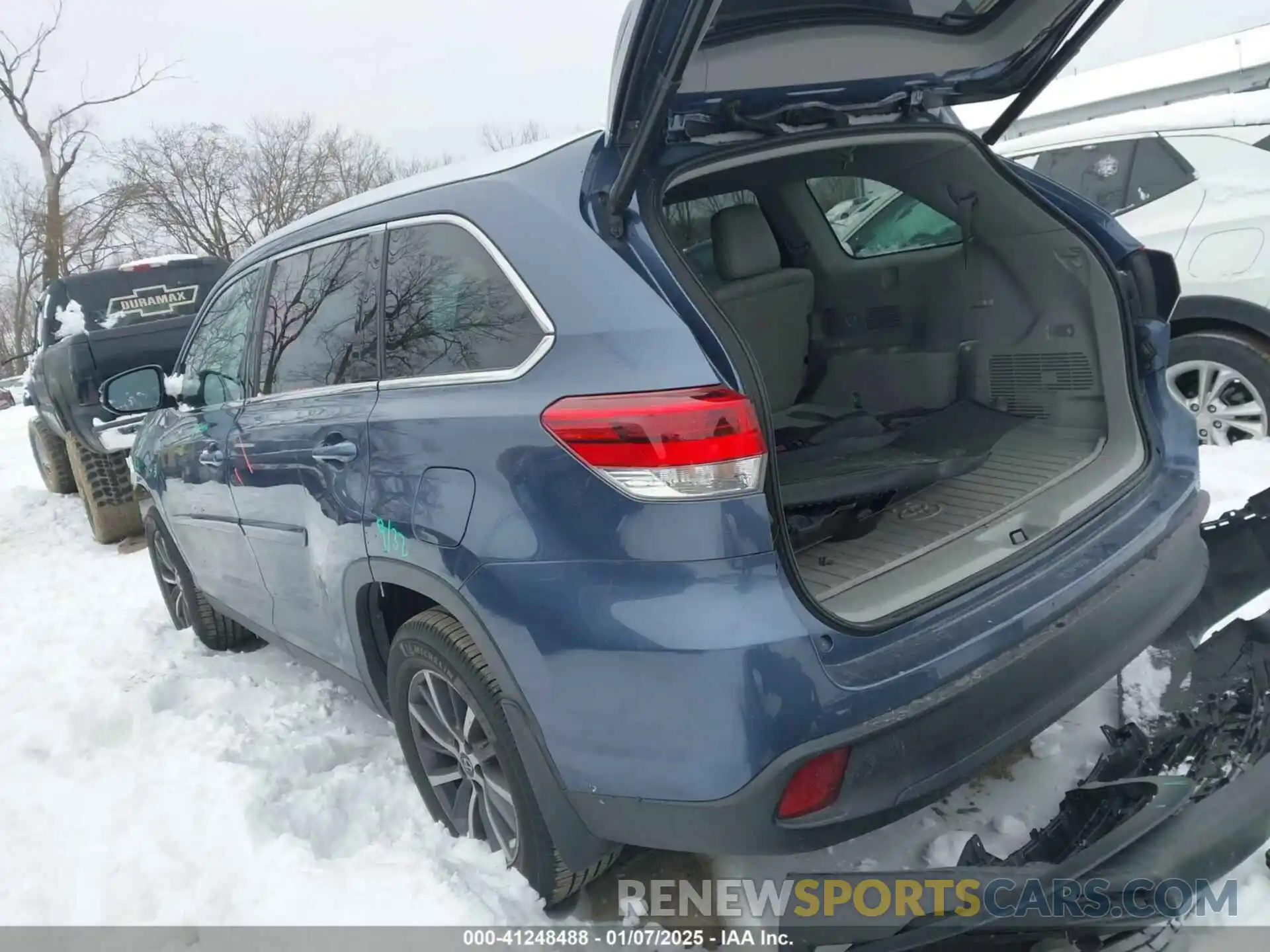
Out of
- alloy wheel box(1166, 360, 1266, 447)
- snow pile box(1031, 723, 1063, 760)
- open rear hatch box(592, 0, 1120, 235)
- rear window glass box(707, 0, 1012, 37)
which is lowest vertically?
snow pile box(1031, 723, 1063, 760)

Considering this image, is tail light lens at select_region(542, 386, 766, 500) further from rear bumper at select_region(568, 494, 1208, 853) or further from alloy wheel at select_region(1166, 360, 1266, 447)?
alloy wheel at select_region(1166, 360, 1266, 447)

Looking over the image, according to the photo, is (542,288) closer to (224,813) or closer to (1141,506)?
(1141,506)

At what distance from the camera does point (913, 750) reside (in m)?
1.77

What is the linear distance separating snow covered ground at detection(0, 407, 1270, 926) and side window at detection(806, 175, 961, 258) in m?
1.81

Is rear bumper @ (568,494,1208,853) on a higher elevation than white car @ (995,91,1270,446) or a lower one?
lower

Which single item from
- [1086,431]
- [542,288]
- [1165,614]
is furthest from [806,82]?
[1165,614]

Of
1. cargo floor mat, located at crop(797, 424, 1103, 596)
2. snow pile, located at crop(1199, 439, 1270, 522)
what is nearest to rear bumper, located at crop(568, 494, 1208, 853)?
cargo floor mat, located at crop(797, 424, 1103, 596)

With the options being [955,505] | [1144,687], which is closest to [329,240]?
A: [955,505]

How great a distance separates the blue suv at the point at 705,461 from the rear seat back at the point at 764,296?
0.02 m

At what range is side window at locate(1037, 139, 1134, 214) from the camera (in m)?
5.02

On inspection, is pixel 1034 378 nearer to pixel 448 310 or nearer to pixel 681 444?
pixel 681 444

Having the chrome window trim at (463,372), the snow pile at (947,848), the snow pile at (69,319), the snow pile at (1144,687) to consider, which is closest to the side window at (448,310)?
the chrome window trim at (463,372)

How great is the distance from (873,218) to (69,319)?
272 inches

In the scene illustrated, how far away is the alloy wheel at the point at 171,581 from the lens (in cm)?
434
